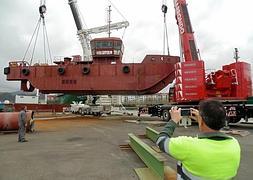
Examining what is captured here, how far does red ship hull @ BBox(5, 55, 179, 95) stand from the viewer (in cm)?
3020

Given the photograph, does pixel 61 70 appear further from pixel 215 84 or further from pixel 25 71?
pixel 215 84

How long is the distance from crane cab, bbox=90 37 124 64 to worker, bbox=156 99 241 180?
105ft

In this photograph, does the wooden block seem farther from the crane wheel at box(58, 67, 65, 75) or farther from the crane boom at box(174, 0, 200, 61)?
the crane wheel at box(58, 67, 65, 75)

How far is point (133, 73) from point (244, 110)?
12.6 metres

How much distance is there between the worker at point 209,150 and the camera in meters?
2.51

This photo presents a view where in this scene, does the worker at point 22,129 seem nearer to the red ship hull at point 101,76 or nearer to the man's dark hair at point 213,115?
the man's dark hair at point 213,115

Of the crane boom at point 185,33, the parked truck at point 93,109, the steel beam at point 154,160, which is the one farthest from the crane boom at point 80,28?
the steel beam at point 154,160

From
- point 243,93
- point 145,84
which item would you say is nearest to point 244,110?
point 243,93

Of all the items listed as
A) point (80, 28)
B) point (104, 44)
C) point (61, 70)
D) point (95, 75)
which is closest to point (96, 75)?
point (95, 75)

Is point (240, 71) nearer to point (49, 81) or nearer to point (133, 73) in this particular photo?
point (133, 73)

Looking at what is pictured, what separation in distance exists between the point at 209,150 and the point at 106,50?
3234 cm

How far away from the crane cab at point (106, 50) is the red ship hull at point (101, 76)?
11.1ft

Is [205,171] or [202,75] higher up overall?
[202,75]

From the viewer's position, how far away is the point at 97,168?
789cm
